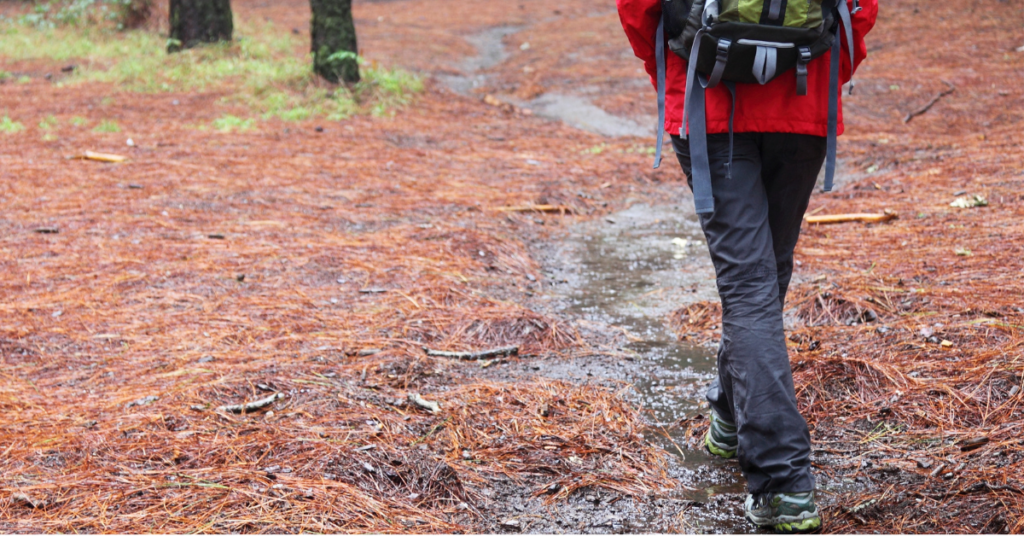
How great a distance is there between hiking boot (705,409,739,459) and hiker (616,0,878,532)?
0.34m

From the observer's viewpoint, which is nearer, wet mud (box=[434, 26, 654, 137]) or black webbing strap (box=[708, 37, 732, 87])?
black webbing strap (box=[708, 37, 732, 87])

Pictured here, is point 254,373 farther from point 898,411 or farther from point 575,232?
point 575,232

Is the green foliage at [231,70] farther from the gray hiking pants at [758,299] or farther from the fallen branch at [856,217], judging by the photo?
the gray hiking pants at [758,299]

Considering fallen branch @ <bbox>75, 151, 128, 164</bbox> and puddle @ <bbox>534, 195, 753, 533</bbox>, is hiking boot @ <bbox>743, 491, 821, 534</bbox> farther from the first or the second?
fallen branch @ <bbox>75, 151, 128, 164</bbox>

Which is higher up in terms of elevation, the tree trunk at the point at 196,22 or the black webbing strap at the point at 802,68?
the black webbing strap at the point at 802,68

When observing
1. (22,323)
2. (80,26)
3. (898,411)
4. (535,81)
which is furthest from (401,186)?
(80,26)

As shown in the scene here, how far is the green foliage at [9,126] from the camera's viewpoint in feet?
25.6

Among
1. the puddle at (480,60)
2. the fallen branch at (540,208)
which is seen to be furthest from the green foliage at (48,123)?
the fallen branch at (540,208)

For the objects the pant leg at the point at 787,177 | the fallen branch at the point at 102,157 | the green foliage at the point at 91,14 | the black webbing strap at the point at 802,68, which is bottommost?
the fallen branch at the point at 102,157

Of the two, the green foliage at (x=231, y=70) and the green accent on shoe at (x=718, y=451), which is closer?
the green accent on shoe at (x=718, y=451)

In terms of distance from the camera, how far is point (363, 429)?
255 cm

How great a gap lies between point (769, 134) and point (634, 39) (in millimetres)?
486

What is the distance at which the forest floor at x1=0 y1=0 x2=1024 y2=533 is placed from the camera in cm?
220

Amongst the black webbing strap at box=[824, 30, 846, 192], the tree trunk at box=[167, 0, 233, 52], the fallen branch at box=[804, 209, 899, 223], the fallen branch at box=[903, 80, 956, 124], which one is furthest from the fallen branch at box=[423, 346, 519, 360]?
the tree trunk at box=[167, 0, 233, 52]
